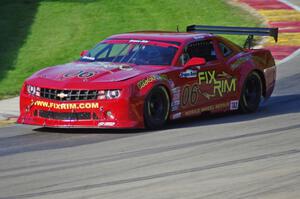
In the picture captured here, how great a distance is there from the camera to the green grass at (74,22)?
22.3 m

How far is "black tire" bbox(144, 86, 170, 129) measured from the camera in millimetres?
12461

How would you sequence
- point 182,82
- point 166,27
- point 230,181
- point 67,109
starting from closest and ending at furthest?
point 230,181 → point 67,109 → point 182,82 → point 166,27

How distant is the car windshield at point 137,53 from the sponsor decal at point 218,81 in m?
0.58

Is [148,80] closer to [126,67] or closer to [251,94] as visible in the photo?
[126,67]

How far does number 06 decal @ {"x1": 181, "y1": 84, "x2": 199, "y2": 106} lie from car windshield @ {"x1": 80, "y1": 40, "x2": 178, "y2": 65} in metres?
0.46

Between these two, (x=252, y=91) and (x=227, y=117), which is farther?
(x=252, y=91)

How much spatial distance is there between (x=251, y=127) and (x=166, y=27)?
1425 centimetres

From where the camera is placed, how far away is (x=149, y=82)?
12.4 m

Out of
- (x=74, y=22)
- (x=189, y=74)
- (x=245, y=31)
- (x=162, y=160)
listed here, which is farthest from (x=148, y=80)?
(x=74, y=22)

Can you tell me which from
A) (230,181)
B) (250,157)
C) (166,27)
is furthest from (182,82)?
(166,27)

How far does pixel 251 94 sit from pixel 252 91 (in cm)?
5

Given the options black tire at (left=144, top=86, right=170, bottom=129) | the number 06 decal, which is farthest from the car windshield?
black tire at (left=144, top=86, right=170, bottom=129)

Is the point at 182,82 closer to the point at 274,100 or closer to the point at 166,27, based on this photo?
the point at 274,100

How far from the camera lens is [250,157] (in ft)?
34.0
